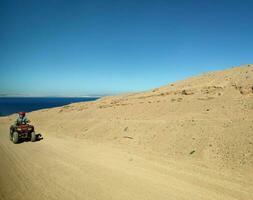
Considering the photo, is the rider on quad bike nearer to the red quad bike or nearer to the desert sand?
the red quad bike

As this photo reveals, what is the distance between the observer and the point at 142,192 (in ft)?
23.8

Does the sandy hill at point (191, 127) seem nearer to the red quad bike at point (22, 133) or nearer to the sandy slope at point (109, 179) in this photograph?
the sandy slope at point (109, 179)

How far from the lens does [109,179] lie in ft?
27.8

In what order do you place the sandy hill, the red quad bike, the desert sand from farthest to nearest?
the red quad bike, the sandy hill, the desert sand

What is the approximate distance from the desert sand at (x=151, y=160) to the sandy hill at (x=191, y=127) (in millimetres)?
46

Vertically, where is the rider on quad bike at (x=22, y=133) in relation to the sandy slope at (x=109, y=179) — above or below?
above

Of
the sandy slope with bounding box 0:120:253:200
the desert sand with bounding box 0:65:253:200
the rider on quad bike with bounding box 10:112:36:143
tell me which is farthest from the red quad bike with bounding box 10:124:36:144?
the sandy slope with bounding box 0:120:253:200

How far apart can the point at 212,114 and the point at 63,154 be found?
11.9 m

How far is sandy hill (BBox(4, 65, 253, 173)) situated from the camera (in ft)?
36.2

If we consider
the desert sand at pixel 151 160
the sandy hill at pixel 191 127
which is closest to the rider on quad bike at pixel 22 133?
the desert sand at pixel 151 160

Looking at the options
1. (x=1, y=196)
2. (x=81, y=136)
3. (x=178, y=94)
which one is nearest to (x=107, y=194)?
(x=1, y=196)

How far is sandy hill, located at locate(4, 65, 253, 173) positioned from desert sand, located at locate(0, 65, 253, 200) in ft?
0.15

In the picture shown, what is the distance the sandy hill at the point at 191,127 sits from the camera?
1102 centimetres

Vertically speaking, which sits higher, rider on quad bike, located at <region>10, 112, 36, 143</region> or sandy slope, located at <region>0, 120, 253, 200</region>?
rider on quad bike, located at <region>10, 112, 36, 143</region>
